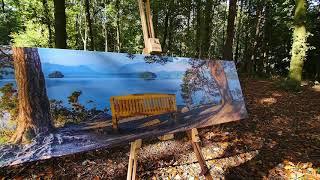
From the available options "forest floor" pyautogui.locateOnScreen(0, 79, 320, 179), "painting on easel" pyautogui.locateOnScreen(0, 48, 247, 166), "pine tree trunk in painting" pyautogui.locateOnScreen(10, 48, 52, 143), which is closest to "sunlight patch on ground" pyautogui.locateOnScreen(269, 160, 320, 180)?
"forest floor" pyautogui.locateOnScreen(0, 79, 320, 179)

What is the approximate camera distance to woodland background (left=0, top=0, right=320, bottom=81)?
18.7 meters

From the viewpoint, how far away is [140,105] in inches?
120

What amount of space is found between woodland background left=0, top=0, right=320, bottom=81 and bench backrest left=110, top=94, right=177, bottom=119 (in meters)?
13.5

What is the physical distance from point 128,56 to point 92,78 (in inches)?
20.2

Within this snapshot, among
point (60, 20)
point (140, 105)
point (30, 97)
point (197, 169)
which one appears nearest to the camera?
point (30, 97)

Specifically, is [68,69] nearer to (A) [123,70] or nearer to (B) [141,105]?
(A) [123,70]

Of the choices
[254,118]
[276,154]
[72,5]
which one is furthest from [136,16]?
[276,154]

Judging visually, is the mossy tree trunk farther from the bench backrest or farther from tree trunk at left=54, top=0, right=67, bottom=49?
the bench backrest

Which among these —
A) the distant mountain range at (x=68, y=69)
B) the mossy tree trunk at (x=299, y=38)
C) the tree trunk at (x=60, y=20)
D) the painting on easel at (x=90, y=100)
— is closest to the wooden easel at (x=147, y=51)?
the painting on easel at (x=90, y=100)

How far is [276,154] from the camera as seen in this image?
212 inches

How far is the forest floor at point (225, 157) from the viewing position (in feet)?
14.4

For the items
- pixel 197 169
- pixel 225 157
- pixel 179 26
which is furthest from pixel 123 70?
pixel 179 26

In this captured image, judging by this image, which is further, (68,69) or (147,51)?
(147,51)

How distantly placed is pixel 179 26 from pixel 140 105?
22972mm
